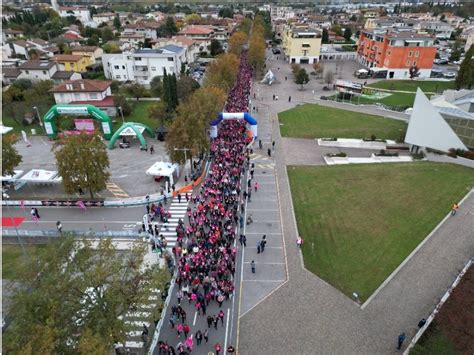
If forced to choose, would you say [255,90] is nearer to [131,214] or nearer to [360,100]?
[360,100]

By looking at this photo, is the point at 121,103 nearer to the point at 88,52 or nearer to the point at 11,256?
the point at 11,256

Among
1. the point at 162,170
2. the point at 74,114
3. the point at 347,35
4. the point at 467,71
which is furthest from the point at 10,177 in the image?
the point at 347,35

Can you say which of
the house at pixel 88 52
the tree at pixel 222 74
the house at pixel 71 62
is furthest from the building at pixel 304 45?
the house at pixel 71 62

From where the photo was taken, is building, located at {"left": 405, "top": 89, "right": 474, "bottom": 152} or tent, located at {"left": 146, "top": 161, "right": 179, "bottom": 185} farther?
building, located at {"left": 405, "top": 89, "right": 474, "bottom": 152}

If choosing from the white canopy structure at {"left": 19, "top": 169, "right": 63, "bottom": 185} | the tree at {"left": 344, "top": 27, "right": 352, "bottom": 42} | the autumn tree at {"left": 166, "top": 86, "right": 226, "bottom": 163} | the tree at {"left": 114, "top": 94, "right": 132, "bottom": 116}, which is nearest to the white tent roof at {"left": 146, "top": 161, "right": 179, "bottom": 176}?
the autumn tree at {"left": 166, "top": 86, "right": 226, "bottom": 163}

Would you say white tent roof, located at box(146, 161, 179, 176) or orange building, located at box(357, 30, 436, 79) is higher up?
orange building, located at box(357, 30, 436, 79)

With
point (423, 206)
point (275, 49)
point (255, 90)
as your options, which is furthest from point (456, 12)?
point (423, 206)

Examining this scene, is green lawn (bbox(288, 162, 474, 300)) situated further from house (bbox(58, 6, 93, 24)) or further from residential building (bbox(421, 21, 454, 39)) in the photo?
house (bbox(58, 6, 93, 24))
